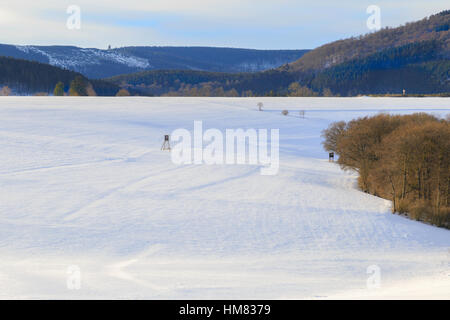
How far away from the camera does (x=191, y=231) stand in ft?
54.3

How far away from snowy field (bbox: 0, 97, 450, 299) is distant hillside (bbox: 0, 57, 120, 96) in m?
76.6

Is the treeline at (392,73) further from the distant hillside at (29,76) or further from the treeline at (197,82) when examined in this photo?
the distant hillside at (29,76)

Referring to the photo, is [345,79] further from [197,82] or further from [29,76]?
[29,76]

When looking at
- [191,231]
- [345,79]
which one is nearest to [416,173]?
[191,231]

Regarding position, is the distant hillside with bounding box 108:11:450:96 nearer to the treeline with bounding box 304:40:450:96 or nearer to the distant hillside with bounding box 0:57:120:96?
the treeline with bounding box 304:40:450:96

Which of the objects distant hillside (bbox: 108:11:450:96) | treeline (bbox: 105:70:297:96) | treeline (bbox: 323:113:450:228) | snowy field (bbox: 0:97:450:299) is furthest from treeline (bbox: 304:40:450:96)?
treeline (bbox: 323:113:450:228)

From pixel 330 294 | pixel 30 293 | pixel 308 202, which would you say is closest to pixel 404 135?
pixel 308 202

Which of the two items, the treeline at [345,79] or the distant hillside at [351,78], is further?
the distant hillside at [351,78]

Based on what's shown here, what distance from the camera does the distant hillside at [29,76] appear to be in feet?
343

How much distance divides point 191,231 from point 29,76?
344 ft

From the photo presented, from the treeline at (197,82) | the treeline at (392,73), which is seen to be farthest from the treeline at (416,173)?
the treeline at (197,82)

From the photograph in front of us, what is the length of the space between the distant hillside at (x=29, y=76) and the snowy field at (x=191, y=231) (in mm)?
76583

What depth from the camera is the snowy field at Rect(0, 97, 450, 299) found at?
35.1ft
